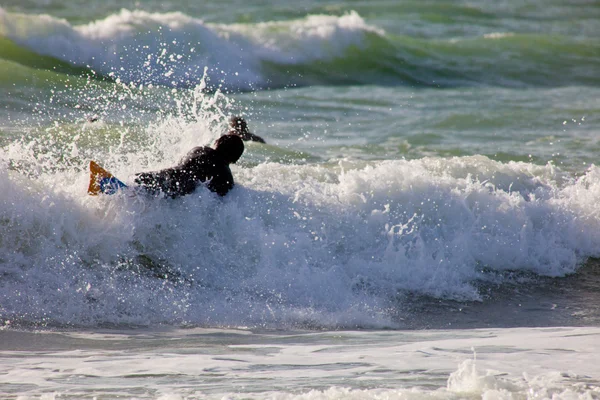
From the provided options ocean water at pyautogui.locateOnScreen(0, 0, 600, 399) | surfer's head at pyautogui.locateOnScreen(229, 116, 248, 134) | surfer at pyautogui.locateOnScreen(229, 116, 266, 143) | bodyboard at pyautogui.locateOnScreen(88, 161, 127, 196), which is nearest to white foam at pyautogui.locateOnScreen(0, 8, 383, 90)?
ocean water at pyautogui.locateOnScreen(0, 0, 600, 399)

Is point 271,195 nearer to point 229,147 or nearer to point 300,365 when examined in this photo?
point 229,147

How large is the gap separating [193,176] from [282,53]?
37.5ft

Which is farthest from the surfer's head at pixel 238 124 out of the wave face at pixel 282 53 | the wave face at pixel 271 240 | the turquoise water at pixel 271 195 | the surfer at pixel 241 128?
the wave face at pixel 282 53

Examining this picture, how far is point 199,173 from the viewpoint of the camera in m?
7.25

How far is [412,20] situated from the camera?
84.0 ft

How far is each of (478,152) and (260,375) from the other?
745cm

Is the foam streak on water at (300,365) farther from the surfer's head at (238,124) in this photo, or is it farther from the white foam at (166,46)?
the white foam at (166,46)

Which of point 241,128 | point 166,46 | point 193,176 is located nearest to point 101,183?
point 193,176

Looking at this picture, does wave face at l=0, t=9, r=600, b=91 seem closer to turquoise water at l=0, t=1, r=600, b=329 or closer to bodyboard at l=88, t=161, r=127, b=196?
turquoise water at l=0, t=1, r=600, b=329

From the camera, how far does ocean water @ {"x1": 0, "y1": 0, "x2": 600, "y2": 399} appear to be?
4.70 m

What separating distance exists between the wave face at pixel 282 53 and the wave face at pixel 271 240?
22.5 ft

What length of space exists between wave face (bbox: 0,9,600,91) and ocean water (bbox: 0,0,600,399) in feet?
2.43

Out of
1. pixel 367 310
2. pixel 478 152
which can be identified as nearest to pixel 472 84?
pixel 478 152

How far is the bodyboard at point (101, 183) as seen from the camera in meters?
6.71
